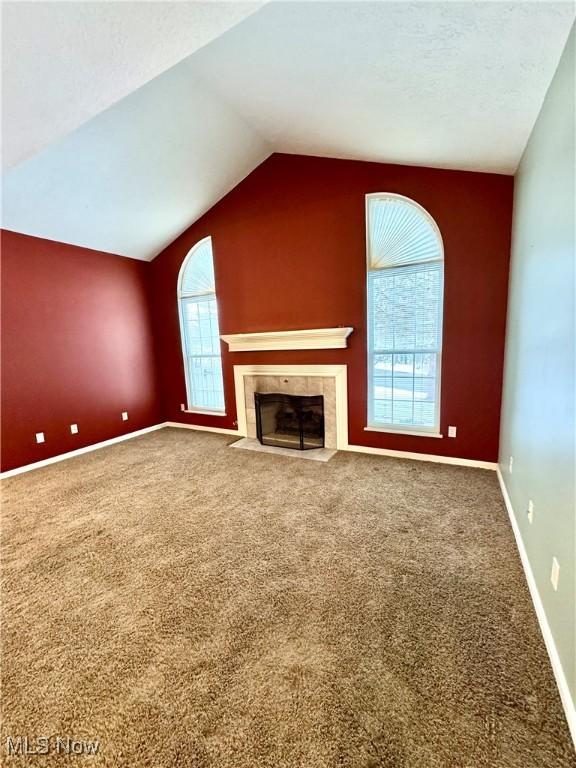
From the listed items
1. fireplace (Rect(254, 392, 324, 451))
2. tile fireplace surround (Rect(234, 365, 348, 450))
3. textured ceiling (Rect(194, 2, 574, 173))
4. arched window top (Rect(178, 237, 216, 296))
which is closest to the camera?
textured ceiling (Rect(194, 2, 574, 173))

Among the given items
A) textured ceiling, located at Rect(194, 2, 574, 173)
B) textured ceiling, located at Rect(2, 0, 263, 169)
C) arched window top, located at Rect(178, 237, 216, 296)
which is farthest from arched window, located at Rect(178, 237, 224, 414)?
textured ceiling, located at Rect(2, 0, 263, 169)

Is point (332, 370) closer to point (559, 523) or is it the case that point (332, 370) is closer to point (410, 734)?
point (559, 523)

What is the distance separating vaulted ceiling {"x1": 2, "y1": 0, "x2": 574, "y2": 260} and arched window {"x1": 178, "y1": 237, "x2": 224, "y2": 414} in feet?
2.84

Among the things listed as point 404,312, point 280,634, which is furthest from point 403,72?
point 280,634

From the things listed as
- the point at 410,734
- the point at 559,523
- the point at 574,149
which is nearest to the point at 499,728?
the point at 410,734

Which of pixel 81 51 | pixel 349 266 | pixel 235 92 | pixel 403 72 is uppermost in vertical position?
pixel 235 92

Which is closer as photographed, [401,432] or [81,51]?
[81,51]

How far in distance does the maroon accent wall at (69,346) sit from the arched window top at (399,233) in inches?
138

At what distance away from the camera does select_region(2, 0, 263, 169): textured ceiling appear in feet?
3.51

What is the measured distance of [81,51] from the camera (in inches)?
47.5

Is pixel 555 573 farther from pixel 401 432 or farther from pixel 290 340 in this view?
pixel 290 340

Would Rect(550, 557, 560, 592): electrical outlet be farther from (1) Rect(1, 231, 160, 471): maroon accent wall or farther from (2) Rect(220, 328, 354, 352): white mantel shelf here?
(1) Rect(1, 231, 160, 471): maroon accent wall

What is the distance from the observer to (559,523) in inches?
51.1

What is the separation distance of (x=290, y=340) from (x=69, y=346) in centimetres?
279
